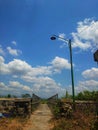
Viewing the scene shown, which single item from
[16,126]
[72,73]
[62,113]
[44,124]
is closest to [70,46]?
[72,73]

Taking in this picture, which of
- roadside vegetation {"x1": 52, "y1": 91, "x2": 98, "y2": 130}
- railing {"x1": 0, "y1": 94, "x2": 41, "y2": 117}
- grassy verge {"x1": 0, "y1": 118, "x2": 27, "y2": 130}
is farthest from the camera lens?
railing {"x1": 0, "y1": 94, "x2": 41, "y2": 117}

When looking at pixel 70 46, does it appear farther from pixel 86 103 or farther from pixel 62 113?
pixel 62 113

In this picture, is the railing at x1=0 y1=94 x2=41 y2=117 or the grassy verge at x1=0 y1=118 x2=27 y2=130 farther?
the railing at x1=0 y1=94 x2=41 y2=117

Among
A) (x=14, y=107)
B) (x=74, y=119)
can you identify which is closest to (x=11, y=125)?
(x=14, y=107)

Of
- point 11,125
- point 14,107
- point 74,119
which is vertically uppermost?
point 14,107

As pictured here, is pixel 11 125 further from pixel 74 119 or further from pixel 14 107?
pixel 74 119

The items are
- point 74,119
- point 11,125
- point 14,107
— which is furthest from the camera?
point 14,107

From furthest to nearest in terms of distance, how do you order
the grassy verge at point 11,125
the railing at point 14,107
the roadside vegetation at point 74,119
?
the railing at point 14,107, the roadside vegetation at point 74,119, the grassy verge at point 11,125

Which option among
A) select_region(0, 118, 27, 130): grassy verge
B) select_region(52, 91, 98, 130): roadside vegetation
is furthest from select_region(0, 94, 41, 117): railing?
select_region(0, 118, 27, 130): grassy verge

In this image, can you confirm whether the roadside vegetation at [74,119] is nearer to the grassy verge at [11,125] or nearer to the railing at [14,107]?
the grassy verge at [11,125]

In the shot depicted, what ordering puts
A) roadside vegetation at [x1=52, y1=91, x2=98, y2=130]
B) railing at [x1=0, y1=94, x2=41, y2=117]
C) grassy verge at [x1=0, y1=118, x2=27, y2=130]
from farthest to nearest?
railing at [x1=0, y1=94, x2=41, y2=117]
roadside vegetation at [x1=52, y1=91, x2=98, y2=130]
grassy verge at [x1=0, y1=118, x2=27, y2=130]

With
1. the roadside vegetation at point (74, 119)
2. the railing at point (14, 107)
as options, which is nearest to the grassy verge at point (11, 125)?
the roadside vegetation at point (74, 119)

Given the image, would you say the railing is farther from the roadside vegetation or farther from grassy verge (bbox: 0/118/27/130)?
grassy verge (bbox: 0/118/27/130)

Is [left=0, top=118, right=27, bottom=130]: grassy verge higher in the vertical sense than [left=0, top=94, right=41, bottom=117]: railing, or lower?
lower
